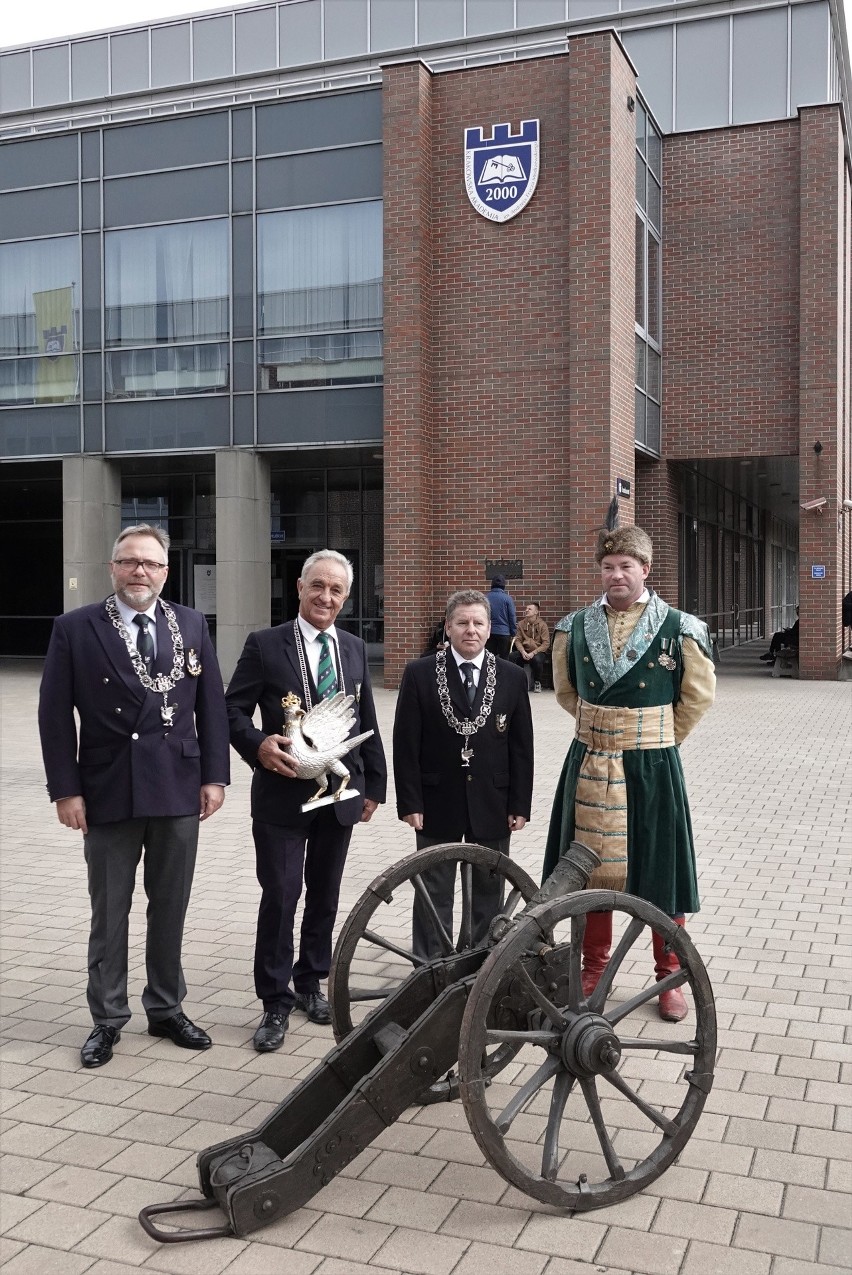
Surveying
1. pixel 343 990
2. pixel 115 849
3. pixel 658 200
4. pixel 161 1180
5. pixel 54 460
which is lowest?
pixel 161 1180

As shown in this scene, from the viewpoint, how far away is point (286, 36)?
96.7 feet

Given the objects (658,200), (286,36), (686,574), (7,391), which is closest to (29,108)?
(286,36)

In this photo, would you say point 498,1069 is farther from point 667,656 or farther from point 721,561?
point 721,561

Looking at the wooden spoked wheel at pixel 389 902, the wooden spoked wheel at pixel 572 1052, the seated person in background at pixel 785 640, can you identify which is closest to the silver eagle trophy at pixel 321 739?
the wooden spoked wheel at pixel 389 902

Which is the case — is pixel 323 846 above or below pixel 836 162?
below

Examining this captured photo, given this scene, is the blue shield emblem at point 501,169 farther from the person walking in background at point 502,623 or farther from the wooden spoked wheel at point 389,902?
the wooden spoked wheel at point 389,902

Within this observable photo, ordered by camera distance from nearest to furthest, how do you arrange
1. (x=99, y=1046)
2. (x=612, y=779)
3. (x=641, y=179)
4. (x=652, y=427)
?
1. (x=99, y=1046)
2. (x=612, y=779)
3. (x=641, y=179)
4. (x=652, y=427)

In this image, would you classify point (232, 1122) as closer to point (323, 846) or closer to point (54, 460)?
point (323, 846)

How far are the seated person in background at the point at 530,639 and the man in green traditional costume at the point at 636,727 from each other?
12032mm

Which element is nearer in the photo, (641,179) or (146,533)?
(146,533)

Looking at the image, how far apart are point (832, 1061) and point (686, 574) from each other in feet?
62.5

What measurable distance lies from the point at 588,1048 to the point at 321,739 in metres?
1.68

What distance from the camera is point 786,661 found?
836 inches

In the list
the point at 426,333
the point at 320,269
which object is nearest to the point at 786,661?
the point at 426,333
